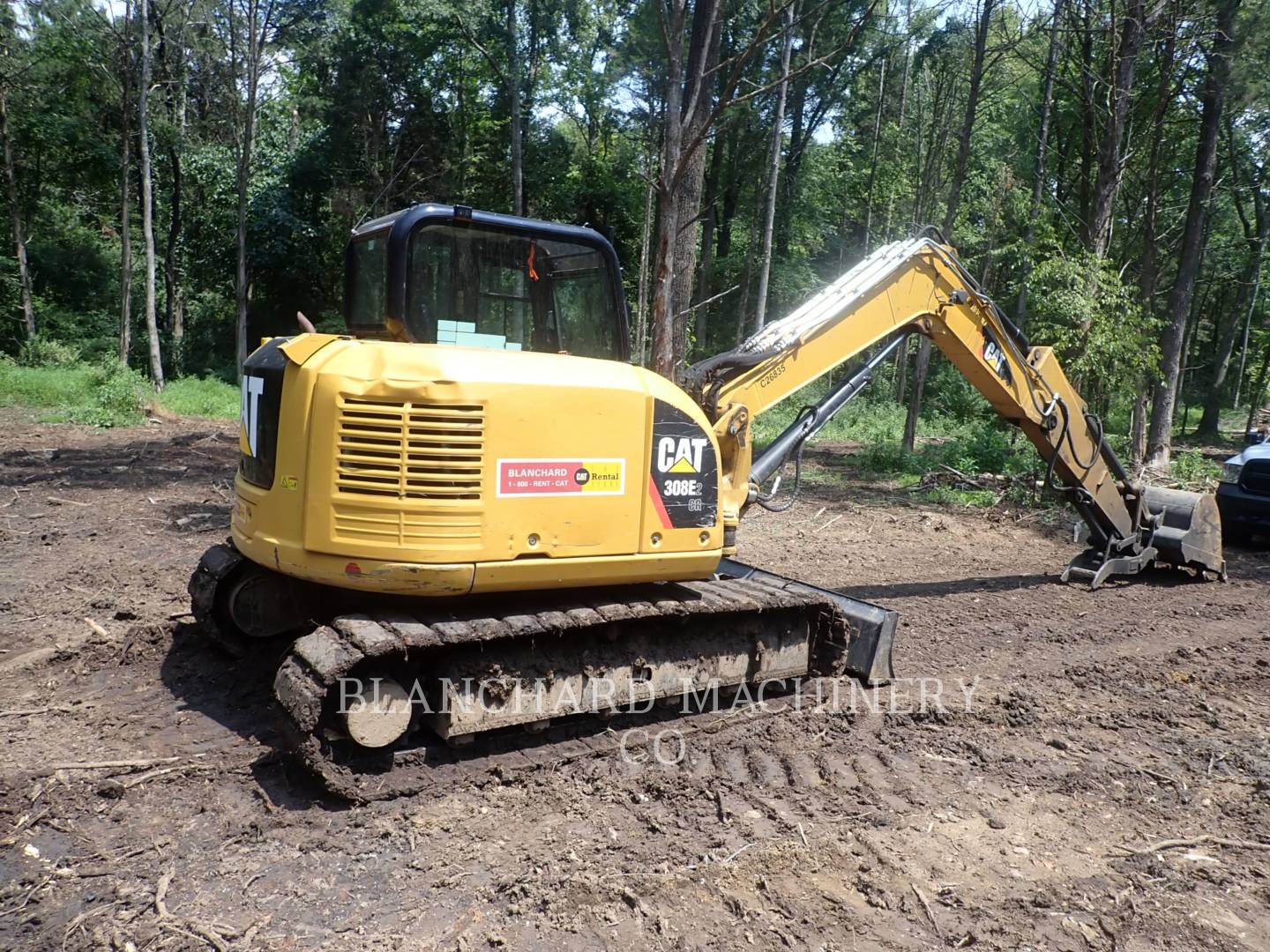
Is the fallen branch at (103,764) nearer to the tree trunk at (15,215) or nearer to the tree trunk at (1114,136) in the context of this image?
the tree trunk at (1114,136)

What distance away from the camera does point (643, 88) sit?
27641mm

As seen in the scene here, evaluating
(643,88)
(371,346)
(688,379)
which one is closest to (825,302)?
(688,379)

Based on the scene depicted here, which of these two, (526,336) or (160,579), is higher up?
(526,336)

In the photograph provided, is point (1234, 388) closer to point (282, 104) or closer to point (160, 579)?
point (282, 104)

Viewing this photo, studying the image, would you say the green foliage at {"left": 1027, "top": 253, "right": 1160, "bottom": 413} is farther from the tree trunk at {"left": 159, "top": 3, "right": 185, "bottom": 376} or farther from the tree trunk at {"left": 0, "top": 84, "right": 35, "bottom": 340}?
the tree trunk at {"left": 0, "top": 84, "right": 35, "bottom": 340}

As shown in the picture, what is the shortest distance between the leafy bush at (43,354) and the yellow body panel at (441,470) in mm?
21343

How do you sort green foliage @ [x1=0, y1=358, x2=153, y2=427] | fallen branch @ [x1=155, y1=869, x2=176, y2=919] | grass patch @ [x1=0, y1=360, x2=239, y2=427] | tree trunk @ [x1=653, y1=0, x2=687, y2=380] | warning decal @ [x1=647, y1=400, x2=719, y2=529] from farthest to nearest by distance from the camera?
1. grass patch @ [x1=0, y1=360, x2=239, y2=427]
2. green foliage @ [x1=0, y1=358, x2=153, y2=427]
3. tree trunk @ [x1=653, y1=0, x2=687, y2=380]
4. warning decal @ [x1=647, y1=400, x2=719, y2=529]
5. fallen branch @ [x1=155, y1=869, x2=176, y2=919]

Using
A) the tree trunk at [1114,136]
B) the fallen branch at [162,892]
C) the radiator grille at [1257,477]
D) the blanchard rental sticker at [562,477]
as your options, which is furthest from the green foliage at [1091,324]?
the fallen branch at [162,892]

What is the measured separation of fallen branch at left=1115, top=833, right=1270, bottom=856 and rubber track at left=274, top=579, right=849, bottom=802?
196 cm

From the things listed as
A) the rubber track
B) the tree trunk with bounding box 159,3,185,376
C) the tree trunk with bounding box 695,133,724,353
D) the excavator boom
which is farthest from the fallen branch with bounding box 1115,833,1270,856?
the tree trunk with bounding box 695,133,724,353

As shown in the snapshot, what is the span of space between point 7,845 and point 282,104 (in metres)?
31.1

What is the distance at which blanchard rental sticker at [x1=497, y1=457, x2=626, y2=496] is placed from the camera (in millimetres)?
4047

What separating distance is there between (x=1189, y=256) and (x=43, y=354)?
24539mm

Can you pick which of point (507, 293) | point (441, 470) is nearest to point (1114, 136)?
point (507, 293)
